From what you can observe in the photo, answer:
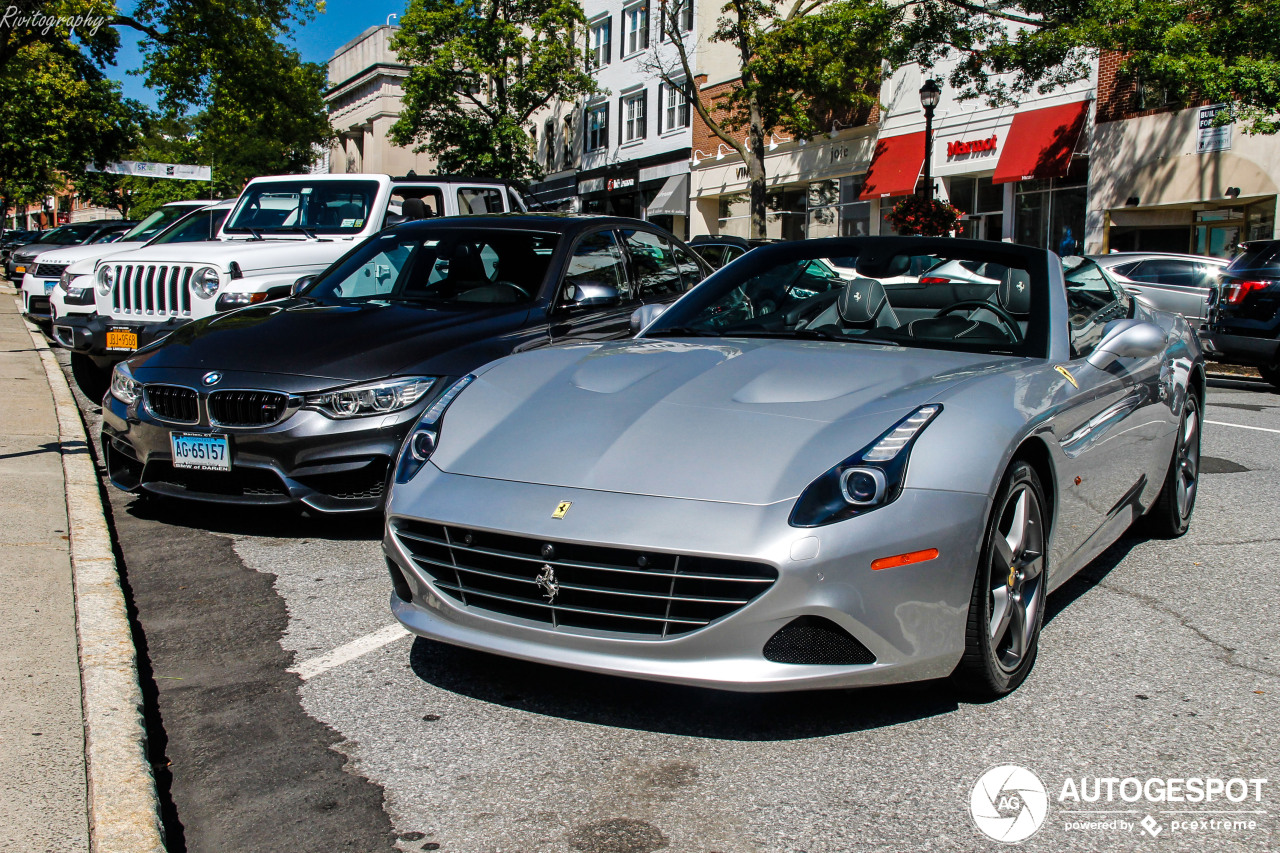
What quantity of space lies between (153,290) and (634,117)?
38092mm

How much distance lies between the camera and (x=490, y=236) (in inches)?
269

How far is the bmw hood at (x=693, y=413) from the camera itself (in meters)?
3.17

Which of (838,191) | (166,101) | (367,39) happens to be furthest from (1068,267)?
(367,39)

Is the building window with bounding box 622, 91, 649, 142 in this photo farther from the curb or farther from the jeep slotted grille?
the curb

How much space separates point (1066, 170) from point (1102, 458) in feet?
75.6

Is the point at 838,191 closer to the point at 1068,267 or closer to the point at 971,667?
the point at 1068,267

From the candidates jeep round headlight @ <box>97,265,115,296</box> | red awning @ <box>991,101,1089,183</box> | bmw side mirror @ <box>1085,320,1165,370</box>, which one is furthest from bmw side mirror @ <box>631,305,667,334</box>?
red awning @ <box>991,101,1089,183</box>

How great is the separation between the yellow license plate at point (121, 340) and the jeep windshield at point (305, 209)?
1.88 m

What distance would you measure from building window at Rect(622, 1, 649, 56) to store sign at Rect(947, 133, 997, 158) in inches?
705

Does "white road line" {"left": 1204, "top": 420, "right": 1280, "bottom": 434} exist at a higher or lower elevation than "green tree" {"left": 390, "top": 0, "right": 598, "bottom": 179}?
lower

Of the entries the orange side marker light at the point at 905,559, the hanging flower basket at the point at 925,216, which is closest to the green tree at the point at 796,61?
the hanging flower basket at the point at 925,216

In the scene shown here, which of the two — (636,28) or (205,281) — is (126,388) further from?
(636,28)

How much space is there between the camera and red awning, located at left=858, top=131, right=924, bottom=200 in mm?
29391

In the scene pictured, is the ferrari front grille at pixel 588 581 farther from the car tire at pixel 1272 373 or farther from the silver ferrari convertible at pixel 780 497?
the car tire at pixel 1272 373
